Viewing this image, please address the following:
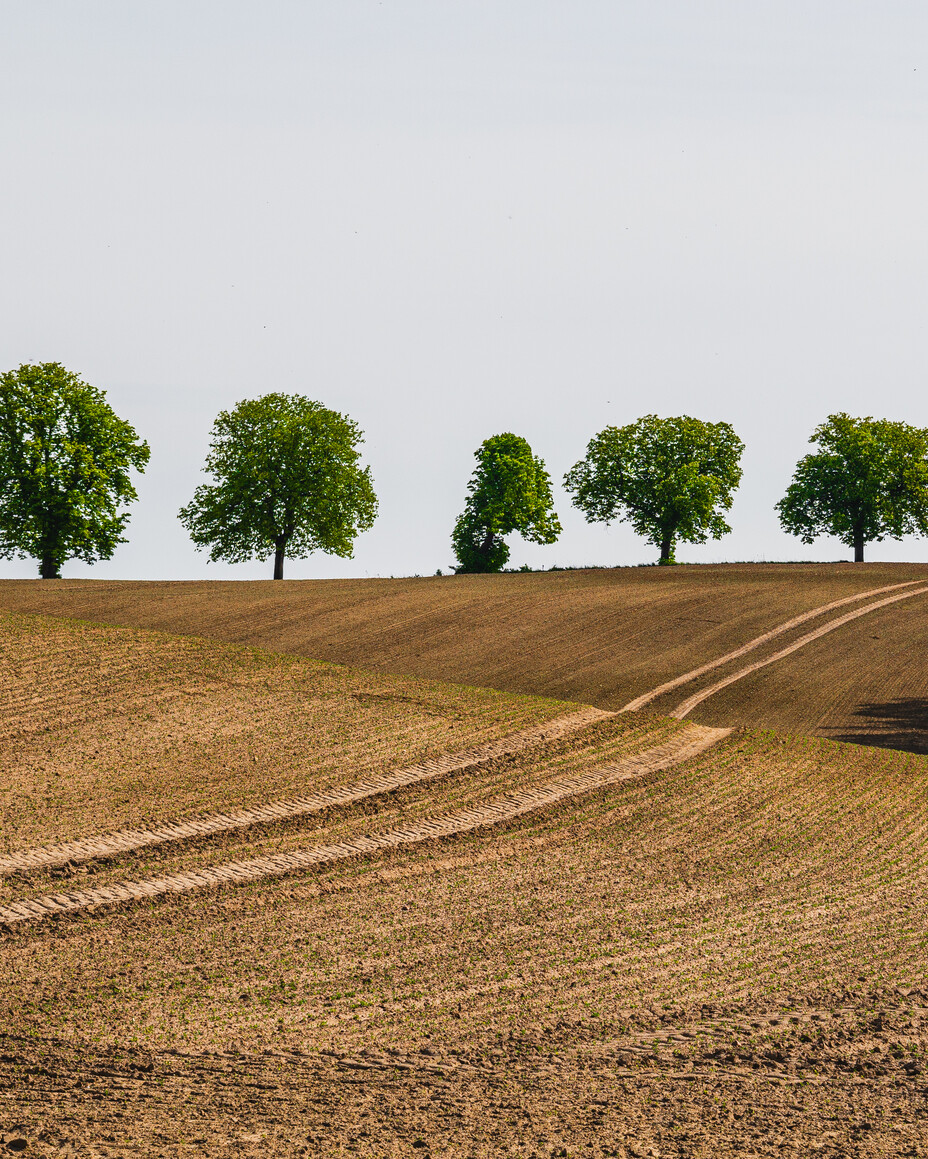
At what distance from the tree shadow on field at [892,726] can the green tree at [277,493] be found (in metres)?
40.4

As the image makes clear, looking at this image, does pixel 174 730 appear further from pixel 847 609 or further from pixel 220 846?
pixel 847 609

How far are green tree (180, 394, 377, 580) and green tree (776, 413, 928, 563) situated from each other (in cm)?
3083

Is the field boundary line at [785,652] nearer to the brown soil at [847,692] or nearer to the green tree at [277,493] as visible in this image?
the brown soil at [847,692]

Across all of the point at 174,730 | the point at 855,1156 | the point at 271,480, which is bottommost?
the point at 855,1156

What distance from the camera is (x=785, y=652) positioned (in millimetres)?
34812

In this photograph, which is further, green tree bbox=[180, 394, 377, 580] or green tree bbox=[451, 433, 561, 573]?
green tree bbox=[451, 433, 561, 573]

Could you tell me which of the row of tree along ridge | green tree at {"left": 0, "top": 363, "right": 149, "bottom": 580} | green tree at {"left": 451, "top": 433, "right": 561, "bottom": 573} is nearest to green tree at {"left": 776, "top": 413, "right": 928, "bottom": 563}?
the row of tree along ridge

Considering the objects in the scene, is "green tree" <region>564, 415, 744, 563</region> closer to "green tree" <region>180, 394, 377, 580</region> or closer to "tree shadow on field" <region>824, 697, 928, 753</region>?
"green tree" <region>180, 394, 377, 580</region>

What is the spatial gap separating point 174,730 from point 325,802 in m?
5.14

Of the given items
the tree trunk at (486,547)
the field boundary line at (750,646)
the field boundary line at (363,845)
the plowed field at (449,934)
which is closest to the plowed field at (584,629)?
the field boundary line at (750,646)

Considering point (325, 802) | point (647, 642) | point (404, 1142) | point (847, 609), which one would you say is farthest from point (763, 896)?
point (847, 609)

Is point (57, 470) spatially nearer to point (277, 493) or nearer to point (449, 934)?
point (277, 493)

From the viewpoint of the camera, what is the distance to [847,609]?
138 feet

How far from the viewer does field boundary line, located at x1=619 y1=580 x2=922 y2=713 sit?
28958 millimetres
